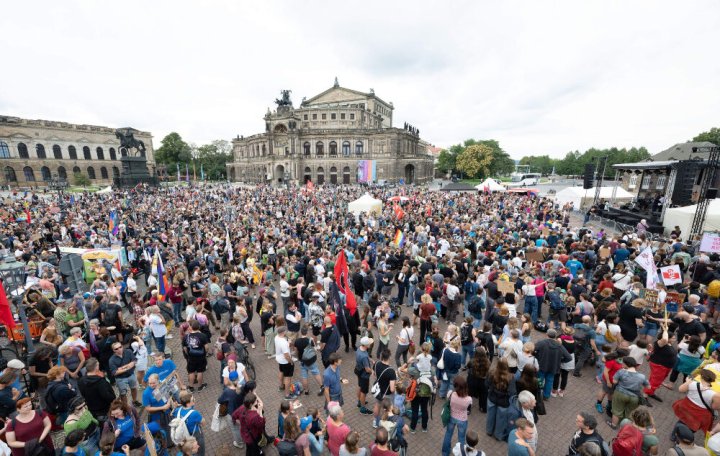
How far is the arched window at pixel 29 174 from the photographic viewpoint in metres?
62.9

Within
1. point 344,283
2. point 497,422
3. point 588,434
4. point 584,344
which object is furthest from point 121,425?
point 584,344

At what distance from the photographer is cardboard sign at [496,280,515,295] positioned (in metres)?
8.55

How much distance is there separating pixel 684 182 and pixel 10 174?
9501 centimetres

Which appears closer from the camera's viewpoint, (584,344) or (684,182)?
(584,344)

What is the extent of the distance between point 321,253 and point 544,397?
8176 mm

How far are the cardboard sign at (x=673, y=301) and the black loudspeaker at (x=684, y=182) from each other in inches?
628

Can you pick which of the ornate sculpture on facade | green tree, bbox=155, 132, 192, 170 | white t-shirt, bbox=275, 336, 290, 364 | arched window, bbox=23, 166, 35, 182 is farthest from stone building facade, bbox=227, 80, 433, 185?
white t-shirt, bbox=275, 336, 290, 364

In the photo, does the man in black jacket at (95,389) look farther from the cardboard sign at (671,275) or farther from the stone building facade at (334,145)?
the stone building facade at (334,145)

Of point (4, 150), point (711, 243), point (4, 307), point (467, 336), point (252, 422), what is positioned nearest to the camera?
point (252, 422)

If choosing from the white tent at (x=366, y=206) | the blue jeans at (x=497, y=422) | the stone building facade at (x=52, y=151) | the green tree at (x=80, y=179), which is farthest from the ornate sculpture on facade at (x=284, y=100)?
the blue jeans at (x=497, y=422)

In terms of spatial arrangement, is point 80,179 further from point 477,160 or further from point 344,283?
point 477,160

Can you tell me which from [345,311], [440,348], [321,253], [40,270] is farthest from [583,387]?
[40,270]

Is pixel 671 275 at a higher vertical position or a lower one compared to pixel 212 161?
lower

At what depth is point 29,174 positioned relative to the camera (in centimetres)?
6344
